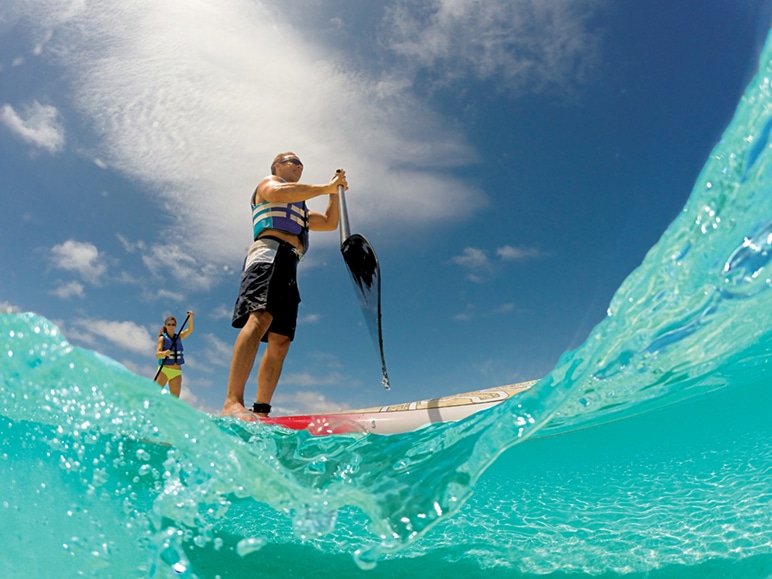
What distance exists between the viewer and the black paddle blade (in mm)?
3553

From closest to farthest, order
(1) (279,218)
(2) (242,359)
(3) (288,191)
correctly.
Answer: (2) (242,359), (3) (288,191), (1) (279,218)

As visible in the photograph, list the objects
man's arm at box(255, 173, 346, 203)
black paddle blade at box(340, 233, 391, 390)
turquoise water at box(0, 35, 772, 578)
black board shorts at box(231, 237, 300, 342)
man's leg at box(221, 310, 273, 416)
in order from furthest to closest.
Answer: black paddle blade at box(340, 233, 391, 390) < man's arm at box(255, 173, 346, 203) < black board shorts at box(231, 237, 300, 342) < man's leg at box(221, 310, 273, 416) < turquoise water at box(0, 35, 772, 578)

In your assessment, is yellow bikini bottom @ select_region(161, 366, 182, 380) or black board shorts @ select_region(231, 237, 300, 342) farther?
yellow bikini bottom @ select_region(161, 366, 182, 380)

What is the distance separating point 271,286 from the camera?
2.87 m

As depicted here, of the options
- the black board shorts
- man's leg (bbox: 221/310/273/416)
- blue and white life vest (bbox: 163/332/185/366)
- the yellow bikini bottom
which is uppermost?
blue and white life vest (bbox: 163/332/185/366)

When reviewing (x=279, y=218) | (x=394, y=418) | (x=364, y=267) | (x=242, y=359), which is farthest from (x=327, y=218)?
(x=394, y=418)

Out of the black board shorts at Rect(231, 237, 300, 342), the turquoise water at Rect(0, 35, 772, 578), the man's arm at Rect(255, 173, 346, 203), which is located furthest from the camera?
the man's arm at Rect(255, 173, 346, 203)

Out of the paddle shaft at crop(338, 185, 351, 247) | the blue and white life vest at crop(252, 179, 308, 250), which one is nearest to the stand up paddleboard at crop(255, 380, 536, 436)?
the blue and white life vest at crop(252, 179, 308, 250)

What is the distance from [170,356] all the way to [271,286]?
5.23 m

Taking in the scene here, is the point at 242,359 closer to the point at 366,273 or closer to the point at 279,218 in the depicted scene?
the point at 279,218

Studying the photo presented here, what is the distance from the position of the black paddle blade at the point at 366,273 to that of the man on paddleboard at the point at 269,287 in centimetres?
44

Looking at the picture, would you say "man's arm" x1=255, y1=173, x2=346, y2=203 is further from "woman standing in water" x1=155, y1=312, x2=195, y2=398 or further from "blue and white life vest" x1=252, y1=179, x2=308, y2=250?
"woman standing in water" x1=155, y1=312, x2=195, y2=398

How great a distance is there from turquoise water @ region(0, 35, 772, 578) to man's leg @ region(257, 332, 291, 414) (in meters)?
0.35

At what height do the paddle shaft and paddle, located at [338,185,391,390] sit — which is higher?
the paddle shaft
